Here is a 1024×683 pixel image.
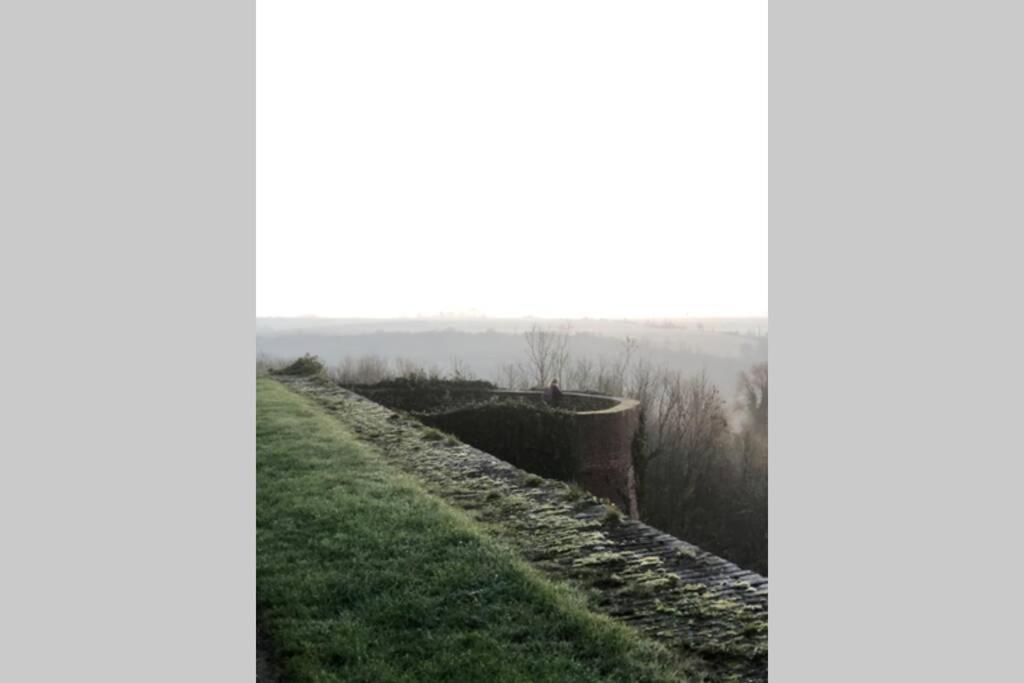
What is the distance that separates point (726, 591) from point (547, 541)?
3.79 ft

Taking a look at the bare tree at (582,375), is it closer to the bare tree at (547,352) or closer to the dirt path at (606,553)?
the bare tree at (547,352)

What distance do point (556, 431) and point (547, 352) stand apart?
0.55 metres

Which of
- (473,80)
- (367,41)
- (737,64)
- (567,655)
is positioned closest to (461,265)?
(473,80)

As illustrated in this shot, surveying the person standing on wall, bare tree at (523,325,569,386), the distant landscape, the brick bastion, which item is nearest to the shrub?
the distant landscape

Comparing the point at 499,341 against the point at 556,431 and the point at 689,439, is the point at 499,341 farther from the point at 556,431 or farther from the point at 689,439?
the point at 689,439

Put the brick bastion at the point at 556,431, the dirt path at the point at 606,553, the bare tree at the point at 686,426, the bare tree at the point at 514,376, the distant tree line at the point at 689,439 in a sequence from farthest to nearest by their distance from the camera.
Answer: the bare tree at the point at 514,376 → the brick bastion at the point at 556,431 → the bare tree at the point at 686,426 → the distant tree line at the point at 689,439 → the dirt path at the point at 606,553

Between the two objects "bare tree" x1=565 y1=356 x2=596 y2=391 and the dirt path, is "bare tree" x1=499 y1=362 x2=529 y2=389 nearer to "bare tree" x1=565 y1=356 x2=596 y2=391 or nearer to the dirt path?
"bare tree" x1=565 y1=356 x2=596 y2=391

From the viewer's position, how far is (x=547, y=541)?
20.5ft

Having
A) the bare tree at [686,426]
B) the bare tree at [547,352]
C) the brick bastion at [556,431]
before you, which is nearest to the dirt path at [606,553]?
the brick bastion at [556,431]

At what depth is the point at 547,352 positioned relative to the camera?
6762 mm

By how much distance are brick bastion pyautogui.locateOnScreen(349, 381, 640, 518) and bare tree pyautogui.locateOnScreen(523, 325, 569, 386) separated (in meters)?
0.15

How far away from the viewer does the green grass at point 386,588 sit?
5719 mm

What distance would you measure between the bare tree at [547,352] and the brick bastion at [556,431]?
0.50 feet

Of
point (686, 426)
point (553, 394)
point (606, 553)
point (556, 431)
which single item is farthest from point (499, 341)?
point (606, 553)
